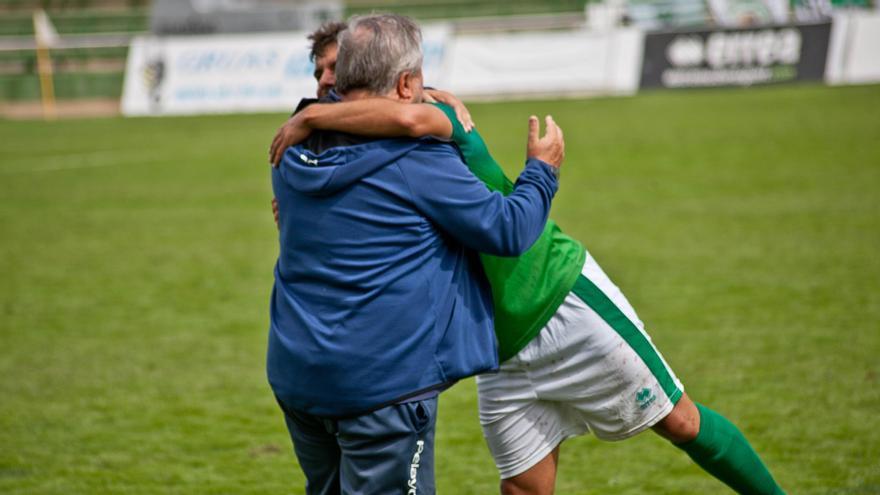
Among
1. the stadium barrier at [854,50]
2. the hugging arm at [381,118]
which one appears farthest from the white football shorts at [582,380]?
the stadium barrier at [854,50]

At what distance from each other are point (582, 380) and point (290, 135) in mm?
1148

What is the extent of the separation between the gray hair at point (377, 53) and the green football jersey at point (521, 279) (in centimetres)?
36

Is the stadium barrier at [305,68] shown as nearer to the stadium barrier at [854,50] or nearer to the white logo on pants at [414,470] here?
the stadium barrier at [854,50]

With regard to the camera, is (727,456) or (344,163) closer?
(344,163)

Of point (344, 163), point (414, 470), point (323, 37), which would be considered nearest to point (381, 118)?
point (344, 163)

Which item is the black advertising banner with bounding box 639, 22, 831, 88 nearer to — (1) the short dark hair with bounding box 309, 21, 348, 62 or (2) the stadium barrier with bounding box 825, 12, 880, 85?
(2) the stadium barrier with bounding box 825, 12, 880, 85

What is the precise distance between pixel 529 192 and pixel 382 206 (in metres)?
0.39

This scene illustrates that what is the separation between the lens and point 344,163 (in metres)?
2.71

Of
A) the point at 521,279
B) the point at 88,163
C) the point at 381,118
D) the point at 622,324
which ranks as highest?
the point at 381,118

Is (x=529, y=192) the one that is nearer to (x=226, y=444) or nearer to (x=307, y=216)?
(x=307, y=216)

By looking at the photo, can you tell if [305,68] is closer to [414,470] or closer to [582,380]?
[582,380]

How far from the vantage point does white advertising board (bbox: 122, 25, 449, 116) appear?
76.4ft

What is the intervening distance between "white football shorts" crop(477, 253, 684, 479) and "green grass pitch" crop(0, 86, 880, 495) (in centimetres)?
119

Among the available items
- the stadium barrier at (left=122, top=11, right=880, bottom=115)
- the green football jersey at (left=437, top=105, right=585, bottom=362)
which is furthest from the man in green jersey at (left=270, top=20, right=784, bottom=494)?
the stadium barrier at (left=122, top=11, right=880, bottom=115)
